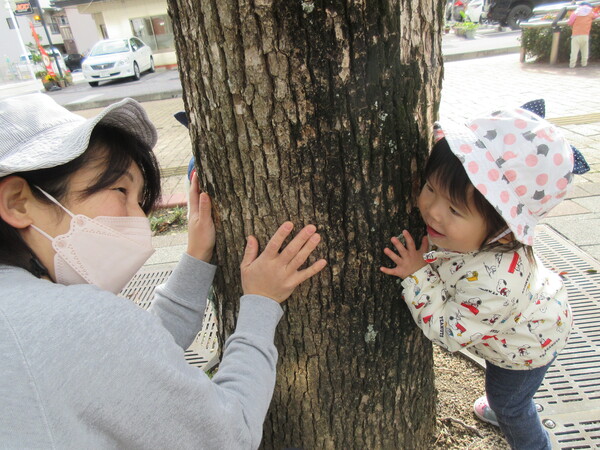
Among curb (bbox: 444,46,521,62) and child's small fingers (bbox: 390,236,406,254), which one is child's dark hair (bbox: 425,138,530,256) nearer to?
child's small fingers (bbox: 390,236,406,254)

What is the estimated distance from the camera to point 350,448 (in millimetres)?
1573

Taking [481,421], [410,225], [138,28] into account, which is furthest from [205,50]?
[138,28]

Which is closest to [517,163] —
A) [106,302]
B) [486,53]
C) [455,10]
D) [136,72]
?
[106,302]

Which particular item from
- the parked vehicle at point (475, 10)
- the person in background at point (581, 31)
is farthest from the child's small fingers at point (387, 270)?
the parked vehicle at point (475, 10)

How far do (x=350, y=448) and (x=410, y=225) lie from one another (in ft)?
2.84

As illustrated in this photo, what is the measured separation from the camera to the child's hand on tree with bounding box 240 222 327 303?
1.20 meters

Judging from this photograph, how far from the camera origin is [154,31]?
20734 mm

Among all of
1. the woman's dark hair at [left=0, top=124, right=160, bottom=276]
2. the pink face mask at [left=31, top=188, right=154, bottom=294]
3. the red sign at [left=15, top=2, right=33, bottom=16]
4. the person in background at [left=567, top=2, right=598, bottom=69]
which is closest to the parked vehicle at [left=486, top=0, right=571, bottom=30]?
the person in background at [left=567, top=2, right=598, bottom=69]

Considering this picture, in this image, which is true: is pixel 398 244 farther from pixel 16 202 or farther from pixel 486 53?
pixel 486 53

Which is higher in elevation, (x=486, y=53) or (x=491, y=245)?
(x=491, y=245)

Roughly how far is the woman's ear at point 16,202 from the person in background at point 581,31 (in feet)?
36.6

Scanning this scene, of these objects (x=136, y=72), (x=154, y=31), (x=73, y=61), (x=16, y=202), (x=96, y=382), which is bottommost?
(x=136, y=72)

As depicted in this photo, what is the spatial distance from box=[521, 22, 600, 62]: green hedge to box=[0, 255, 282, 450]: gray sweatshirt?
1201cm

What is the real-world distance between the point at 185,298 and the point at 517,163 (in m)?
1.05
